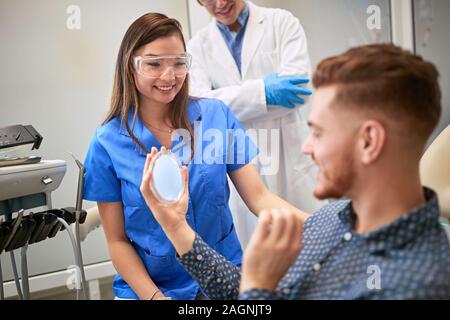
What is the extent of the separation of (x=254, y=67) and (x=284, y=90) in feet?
0.39

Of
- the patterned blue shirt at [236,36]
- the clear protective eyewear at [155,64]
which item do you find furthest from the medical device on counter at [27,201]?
the patterned blue shirt at [236,36]

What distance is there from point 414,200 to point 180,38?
75cm

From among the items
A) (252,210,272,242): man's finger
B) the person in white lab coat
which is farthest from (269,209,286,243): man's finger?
the person in white lab coat

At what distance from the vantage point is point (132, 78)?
1.44 m

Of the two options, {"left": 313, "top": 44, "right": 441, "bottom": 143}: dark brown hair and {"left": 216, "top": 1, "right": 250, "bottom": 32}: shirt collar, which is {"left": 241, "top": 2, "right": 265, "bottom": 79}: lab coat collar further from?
{"left": 313, "top": 44, "right": 441, "bottom": 143}: dark brown hair

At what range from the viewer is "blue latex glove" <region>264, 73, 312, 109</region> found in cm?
164

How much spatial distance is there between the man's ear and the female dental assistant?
1.85 ft

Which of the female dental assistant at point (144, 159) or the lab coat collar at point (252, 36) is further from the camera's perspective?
the lab coat collar at point (252, 36)

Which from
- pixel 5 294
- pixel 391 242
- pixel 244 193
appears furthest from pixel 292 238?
pixel 5 294

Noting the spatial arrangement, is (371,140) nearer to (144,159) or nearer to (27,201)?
(144,159)

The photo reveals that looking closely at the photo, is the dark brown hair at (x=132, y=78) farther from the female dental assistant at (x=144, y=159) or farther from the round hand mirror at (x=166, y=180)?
the round hand mirror at (x=166, y=180)

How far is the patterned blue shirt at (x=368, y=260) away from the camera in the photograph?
88 centimetres

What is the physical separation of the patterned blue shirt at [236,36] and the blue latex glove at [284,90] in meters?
0.11

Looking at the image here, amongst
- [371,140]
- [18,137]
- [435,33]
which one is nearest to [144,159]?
[18,137]
